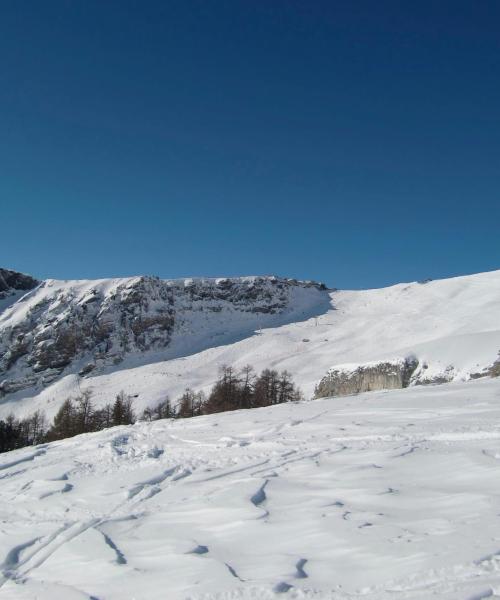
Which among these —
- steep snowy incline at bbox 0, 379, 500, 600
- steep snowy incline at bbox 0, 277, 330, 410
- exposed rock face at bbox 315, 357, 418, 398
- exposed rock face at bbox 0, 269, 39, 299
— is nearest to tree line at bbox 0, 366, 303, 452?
exposed rock face at bbox 315, 357, 418, 398

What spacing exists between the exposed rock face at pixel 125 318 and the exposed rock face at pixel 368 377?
6435cm

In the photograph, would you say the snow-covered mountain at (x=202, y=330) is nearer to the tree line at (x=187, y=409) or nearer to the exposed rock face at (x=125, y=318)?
the exposed rock face at (x=125, y=318)

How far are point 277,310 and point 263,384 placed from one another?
74.8 meters

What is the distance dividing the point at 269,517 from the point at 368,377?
32838 millimetres

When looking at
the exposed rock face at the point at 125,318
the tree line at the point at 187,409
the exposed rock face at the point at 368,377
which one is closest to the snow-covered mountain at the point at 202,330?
the exposed rock face at the point at 125,318

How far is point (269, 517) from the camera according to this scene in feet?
22.8

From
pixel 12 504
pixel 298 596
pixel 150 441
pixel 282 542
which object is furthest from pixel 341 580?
pixel 150 441

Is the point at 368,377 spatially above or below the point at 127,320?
below

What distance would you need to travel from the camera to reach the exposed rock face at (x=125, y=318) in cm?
11094

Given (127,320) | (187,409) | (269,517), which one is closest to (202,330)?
(127,320)

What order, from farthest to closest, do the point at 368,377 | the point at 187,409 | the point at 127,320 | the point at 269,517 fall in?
the point at 127,320 → the point at 187,409 → the point at 368,377 → the point at 269,517

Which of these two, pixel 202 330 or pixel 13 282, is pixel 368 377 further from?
pixel 13 282

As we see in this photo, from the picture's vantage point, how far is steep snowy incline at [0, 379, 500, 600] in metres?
4.73

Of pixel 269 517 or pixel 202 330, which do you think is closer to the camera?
pixel 269 517
